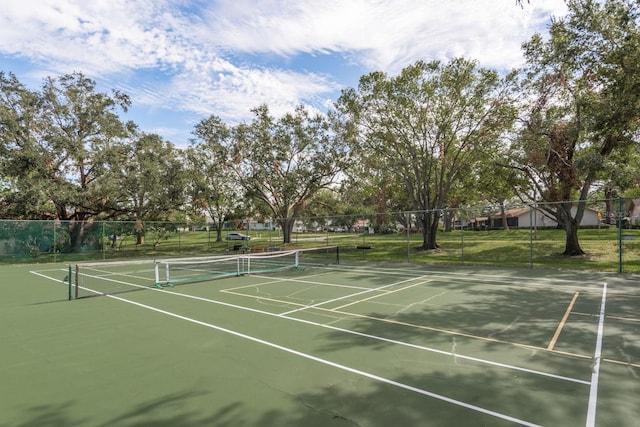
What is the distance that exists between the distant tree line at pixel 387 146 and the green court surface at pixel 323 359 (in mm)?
10210

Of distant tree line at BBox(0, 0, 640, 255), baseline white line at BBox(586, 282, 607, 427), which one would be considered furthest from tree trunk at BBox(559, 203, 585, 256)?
baseline white line at BBox(586, 282, 607, 427)

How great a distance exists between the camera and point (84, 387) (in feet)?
14.6

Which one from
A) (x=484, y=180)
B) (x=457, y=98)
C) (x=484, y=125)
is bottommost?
(x=484, y=180)

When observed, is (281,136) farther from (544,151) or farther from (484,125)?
(544,151)

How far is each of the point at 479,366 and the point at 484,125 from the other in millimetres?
20821

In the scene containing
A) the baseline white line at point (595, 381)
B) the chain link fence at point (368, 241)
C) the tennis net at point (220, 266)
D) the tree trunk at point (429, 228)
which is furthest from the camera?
the tree trunk at point (429, 228)

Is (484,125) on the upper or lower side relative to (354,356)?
upper

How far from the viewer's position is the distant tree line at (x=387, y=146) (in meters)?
15.8

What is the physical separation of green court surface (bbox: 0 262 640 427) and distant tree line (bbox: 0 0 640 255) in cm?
1021

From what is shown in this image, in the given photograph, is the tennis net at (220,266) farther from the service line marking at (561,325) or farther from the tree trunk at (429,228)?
the service line marking at (561,325)

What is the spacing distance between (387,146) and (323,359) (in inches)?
862

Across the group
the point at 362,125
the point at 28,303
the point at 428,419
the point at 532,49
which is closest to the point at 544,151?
the point at 532,49

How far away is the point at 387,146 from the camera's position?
83.3 feet

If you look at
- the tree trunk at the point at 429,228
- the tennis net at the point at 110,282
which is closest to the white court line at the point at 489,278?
the tree trunk at the point at 429,228
